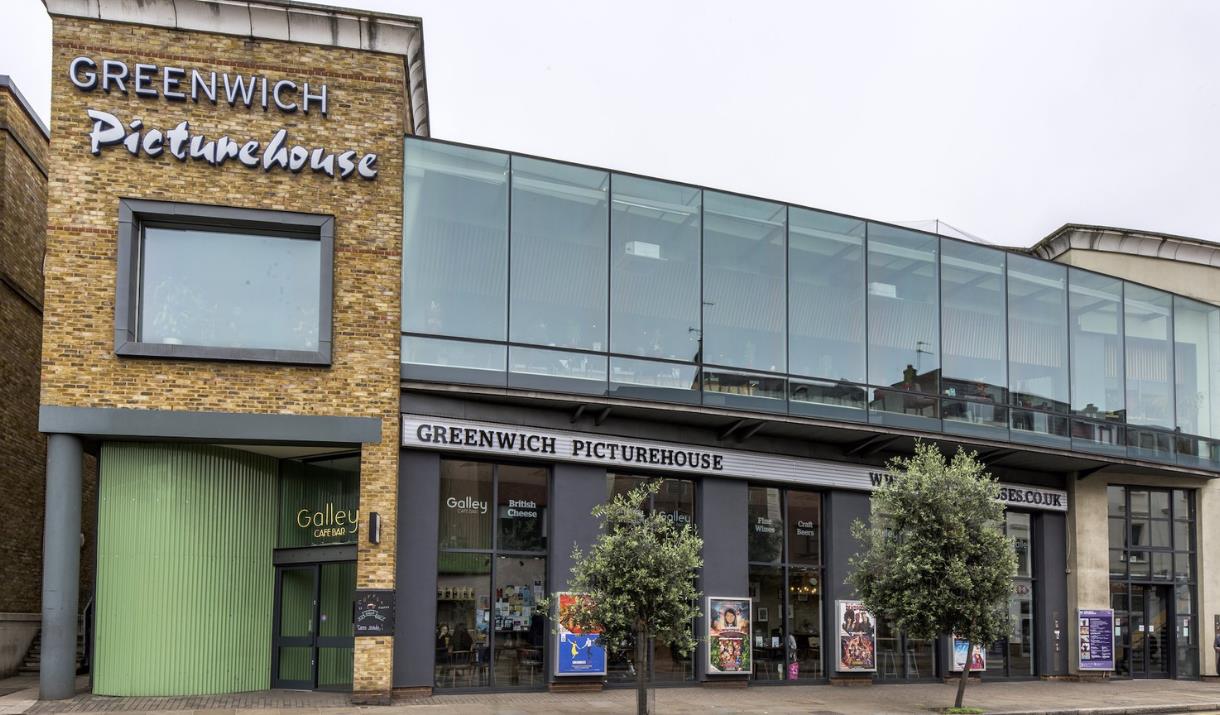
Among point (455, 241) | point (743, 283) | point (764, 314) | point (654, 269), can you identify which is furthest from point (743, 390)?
point (455, 241)

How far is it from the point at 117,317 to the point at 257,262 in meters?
2.41

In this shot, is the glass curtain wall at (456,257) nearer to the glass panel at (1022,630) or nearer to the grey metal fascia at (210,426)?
the grey metal fascia at (210,426)

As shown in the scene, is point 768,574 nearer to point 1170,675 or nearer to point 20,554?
point 1170,675

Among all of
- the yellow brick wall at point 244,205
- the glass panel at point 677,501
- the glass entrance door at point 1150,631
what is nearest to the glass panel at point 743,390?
the glass panel at point 677,501

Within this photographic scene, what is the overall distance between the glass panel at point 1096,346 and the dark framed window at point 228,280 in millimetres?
18162

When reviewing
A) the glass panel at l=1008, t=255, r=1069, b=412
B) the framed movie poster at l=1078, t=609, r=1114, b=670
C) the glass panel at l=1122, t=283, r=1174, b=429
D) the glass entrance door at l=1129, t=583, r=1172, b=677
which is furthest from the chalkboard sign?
the glass entrance door at l=1129, t=583, r=1172, b=677

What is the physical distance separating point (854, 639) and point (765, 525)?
306cm

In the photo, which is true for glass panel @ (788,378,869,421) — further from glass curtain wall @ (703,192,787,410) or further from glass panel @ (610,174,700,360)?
glass panel @ (610,174,700,360)

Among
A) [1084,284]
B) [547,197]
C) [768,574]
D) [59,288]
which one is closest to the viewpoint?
[59,288]

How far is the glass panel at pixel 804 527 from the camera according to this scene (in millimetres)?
23562

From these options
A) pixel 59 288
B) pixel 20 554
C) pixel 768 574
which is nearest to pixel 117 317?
pixel 59 288

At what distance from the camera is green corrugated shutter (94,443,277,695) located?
719 inches

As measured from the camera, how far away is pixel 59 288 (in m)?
17.8

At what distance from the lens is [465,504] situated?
20.0 m
